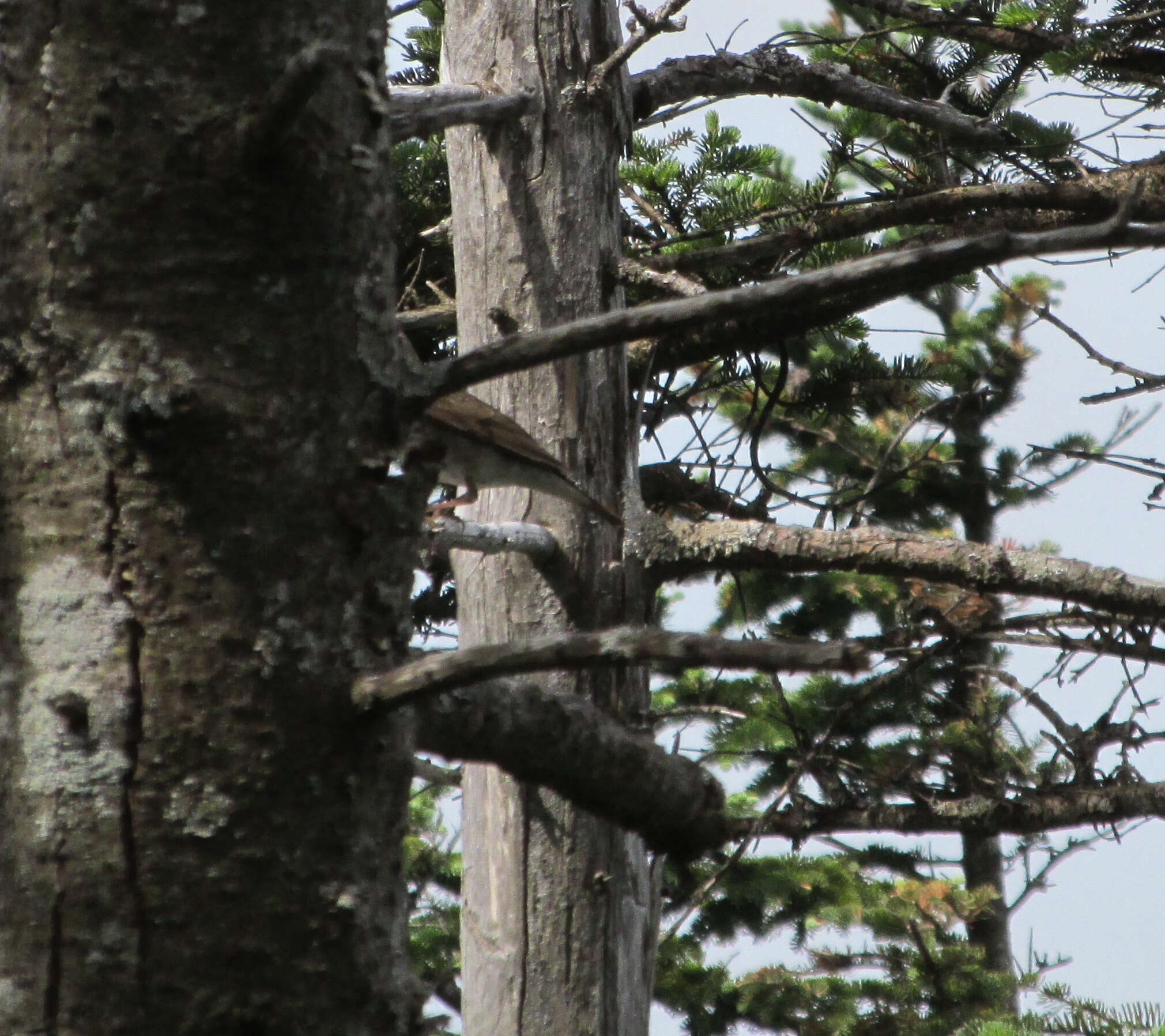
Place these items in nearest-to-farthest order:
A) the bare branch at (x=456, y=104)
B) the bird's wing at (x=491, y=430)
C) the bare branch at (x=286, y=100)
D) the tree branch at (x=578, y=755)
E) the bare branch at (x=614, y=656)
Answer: the bare branch at (x=614, y=656) → the bare branch at (x=286, y=100) → the tree branch at (x=578, y=755) → the bare branch at (x=456, y=104) → the bird's wing at (x=491, y=430)

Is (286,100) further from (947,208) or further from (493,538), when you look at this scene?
(947,208)

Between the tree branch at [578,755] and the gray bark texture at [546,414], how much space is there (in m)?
2.38

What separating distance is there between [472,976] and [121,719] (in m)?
3.00

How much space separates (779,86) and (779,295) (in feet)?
12.3

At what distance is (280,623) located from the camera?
1.08m

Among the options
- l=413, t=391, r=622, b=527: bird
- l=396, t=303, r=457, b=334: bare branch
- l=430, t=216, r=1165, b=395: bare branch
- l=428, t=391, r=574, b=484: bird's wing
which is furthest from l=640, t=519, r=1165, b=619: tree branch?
l=430, t=216, r=1165, b=395: bare branch

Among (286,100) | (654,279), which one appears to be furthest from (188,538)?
(654,279)

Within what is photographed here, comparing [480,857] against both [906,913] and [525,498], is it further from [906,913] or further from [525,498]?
[906,913]

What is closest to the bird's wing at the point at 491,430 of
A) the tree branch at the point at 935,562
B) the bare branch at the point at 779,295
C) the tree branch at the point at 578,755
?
the tree branch at the point at 935,562

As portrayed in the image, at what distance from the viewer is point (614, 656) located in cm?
93

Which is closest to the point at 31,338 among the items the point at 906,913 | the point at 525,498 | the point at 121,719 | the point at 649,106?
the point at 121,719

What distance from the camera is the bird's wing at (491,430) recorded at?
3.65 metres

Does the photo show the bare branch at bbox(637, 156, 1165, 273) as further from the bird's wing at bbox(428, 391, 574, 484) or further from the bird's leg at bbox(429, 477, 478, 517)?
the bird's leg at bbox(429, 477, 478, 517)

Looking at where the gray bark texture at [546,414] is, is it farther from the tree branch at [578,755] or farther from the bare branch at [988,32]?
the tree branch at [578,755]
